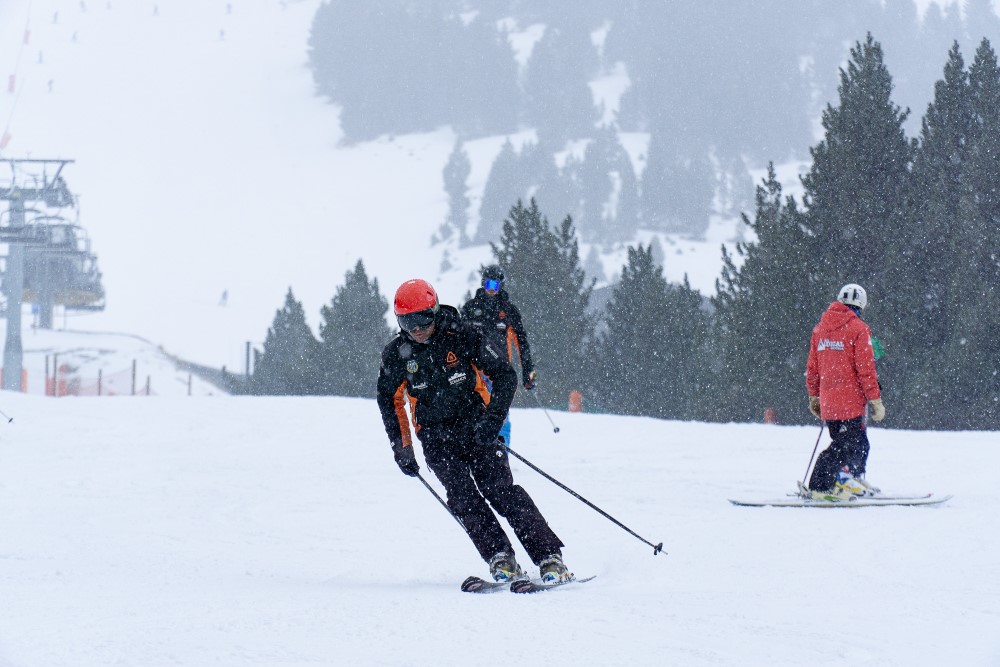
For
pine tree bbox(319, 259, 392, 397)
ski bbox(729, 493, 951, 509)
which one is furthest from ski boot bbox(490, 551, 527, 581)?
pine tree bbox(319, 259, 392, 397)

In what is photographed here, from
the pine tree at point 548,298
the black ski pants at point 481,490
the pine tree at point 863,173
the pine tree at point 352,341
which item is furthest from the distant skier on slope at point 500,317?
the pine tree at point 352,341

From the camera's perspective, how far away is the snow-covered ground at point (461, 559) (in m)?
3.99

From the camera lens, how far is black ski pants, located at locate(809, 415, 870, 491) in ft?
27.0

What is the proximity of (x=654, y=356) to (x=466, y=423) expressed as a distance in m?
30.4

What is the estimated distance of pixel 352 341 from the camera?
142 feet

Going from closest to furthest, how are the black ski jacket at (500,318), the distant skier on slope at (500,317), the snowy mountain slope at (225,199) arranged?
the distant skier on slope at (500,317)
the black ski jacket at (500,318)
the snowy mountain slope at (225,199)

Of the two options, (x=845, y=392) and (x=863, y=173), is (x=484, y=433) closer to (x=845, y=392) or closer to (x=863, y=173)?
(x=845, y=392)

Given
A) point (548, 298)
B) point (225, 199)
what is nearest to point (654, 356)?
point (548, 298)

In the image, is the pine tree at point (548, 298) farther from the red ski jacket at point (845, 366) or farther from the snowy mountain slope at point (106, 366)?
the red ski jacket at point (845, 366)

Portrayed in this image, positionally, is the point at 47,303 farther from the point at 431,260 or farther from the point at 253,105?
the point at 253,105

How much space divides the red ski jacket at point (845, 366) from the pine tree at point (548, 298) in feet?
89.4

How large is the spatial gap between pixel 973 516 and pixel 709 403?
24654 mm

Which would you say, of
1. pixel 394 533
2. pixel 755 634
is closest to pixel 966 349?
pixel 394 533

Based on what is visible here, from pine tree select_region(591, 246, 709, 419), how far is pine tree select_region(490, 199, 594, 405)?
1275 mm
